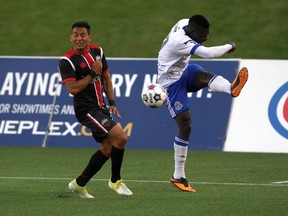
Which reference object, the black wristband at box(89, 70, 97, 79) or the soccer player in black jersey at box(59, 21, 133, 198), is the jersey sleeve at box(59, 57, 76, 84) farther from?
the black wristband at box(89, 70, 97, 79)

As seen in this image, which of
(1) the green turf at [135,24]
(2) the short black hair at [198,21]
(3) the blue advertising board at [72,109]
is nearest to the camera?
(2) the short black hair at [198,21]

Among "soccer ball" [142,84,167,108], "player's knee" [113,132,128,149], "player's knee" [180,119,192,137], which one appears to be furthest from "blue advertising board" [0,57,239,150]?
"player's knee" [113,132,128,149]

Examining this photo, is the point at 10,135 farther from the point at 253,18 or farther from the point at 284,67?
the point at 253,18

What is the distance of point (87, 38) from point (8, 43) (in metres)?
16.4

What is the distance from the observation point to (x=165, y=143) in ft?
63.8

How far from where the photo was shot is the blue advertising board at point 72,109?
19344 mm

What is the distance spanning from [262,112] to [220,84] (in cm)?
671

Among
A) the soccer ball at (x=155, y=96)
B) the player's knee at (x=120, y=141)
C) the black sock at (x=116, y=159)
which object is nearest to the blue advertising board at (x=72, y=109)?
the soccer ball at (x=155, y=96)

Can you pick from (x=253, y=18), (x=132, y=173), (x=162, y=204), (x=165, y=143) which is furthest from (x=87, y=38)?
(x=253, y=18)

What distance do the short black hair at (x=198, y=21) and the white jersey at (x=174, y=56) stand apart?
0.56ft

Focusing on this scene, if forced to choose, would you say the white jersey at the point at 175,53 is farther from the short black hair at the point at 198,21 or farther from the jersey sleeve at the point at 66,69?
the jersey sleeve at the point at 66,69

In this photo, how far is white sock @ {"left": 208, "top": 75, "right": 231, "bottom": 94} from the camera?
484 inches

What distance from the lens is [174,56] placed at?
1271cm

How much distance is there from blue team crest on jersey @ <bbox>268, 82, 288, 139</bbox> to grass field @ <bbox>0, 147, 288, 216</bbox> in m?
0.72
